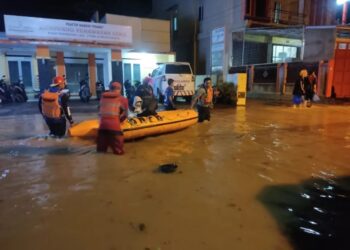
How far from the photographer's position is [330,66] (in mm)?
15531

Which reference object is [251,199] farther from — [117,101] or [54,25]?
[54,25]

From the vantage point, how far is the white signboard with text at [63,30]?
49.3 ft

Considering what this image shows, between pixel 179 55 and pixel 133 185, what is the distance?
22.8m

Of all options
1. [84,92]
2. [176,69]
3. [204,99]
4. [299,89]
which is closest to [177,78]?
[176,69]

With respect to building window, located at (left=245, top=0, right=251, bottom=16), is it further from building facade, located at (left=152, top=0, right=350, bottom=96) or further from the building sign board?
the building sign board

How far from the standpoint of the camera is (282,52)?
2338 cm

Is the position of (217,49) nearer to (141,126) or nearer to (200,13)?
(200,13)

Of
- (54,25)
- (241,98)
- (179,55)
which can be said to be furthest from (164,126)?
(179,55)

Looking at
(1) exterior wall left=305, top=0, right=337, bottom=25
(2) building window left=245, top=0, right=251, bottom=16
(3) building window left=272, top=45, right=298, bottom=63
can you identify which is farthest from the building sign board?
(1) exterior wall left=305, top=0, right=337, bottom=25

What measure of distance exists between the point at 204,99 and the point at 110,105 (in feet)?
14.2

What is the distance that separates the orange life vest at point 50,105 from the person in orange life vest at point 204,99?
13.0 ft

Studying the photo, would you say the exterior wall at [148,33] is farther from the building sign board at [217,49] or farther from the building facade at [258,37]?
the building facade at [258,37]

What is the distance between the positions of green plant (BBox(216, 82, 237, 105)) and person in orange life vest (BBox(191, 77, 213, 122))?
554 cm

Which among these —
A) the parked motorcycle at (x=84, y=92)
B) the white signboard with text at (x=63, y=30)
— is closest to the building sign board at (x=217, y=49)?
the white signboard with text at (x=63, y=30)
